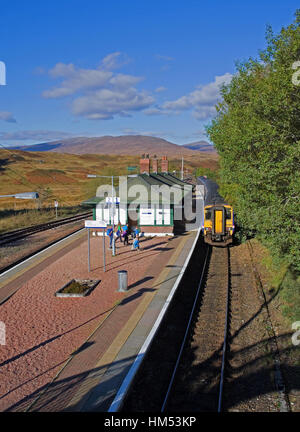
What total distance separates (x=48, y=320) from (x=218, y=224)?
48.0ft

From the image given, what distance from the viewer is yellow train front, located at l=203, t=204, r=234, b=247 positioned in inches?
951

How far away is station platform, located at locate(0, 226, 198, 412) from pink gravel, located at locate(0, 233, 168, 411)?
2cm

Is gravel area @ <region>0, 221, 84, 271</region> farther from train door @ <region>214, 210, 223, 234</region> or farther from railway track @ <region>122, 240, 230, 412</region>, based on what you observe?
train door @ <region>214, 210, 223, 234</region>

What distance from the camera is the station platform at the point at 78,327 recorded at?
26.9 ft

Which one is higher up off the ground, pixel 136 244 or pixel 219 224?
pixel 219 224

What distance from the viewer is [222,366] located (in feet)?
32.4

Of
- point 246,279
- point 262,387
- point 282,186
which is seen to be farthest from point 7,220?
point 262,387

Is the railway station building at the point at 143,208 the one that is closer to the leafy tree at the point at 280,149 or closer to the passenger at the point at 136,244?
the passenger at the point at 136,244

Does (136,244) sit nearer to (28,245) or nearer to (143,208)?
(143,208)

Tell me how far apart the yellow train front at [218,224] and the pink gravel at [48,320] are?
232 inches

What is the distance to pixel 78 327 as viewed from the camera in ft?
38.4

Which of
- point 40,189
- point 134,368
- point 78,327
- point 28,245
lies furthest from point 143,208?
point 40,189
